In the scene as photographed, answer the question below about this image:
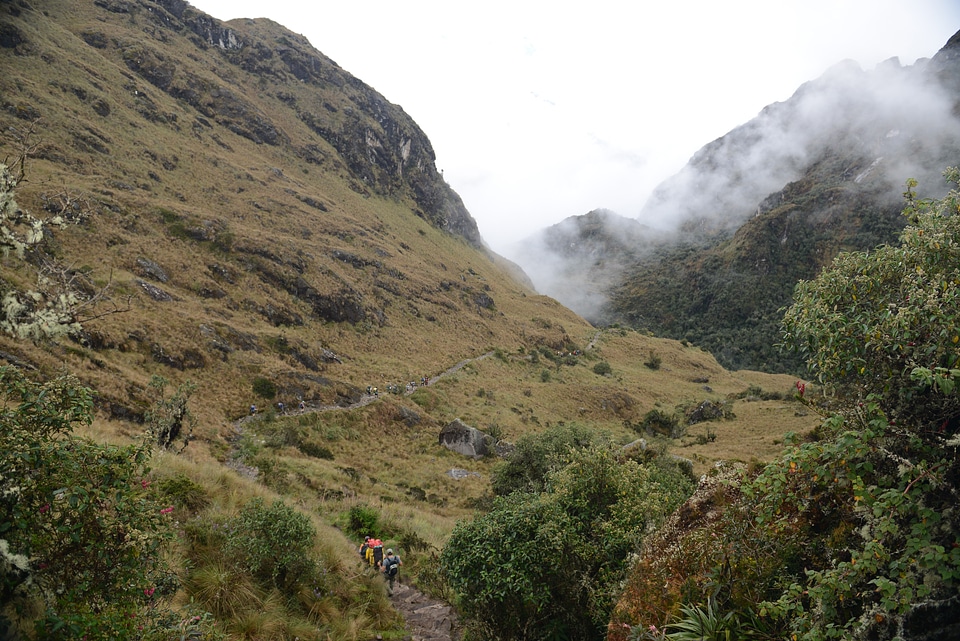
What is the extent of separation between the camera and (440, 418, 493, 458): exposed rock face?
107ft

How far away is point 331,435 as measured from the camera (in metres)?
29.7

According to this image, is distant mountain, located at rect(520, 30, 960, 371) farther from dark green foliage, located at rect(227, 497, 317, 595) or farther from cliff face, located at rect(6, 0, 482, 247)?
dark green foliage, located at rect(227, 497, 317, 595)

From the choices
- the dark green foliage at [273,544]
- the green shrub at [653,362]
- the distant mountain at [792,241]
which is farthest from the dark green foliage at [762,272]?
the dark green foliage at [273,544]

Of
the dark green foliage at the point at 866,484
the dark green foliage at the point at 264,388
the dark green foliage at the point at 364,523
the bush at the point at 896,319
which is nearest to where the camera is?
the dark green foliage at the point at 866,484

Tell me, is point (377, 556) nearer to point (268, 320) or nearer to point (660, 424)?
point (268, 320)

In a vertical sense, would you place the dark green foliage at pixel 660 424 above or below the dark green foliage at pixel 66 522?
below

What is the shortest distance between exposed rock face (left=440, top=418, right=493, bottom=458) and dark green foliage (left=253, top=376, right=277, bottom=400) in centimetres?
1294

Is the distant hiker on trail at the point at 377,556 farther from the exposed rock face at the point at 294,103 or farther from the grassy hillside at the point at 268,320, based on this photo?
the exposed rock face at the point at 294,103

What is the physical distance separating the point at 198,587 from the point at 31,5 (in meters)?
125

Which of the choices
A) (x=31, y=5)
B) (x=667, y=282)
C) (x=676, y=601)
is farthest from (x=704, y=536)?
(x=667, y=282)

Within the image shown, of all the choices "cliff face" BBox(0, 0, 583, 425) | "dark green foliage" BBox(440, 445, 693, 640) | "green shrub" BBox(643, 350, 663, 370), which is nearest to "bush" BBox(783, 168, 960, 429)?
"dark green foliage" BBox(440, 445, 693, 640)

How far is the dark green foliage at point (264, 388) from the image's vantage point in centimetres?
3172

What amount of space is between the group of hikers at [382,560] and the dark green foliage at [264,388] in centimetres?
2280

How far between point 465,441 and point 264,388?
15.3 meters
